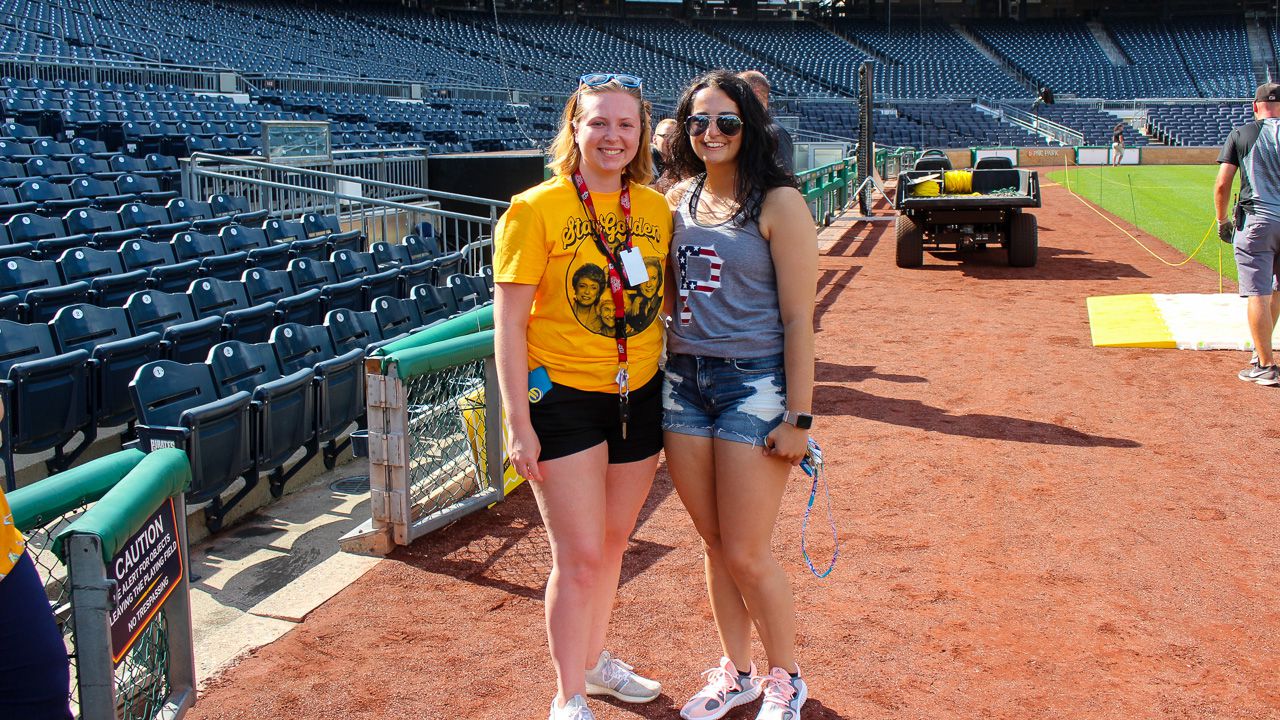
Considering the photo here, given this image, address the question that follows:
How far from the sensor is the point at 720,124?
121 inches

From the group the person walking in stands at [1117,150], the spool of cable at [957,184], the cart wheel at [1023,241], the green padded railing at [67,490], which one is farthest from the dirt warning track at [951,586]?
the person walking in stands at [1117,150]

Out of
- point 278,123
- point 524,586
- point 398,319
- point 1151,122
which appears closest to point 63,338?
point 398,319

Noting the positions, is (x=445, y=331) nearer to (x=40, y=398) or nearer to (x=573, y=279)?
(x=40, y=398)

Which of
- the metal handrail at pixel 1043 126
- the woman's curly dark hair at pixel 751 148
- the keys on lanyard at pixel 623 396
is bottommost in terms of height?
the keys on lanyard at pixel 623 396

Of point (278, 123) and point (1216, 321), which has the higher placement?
point (278, 123)

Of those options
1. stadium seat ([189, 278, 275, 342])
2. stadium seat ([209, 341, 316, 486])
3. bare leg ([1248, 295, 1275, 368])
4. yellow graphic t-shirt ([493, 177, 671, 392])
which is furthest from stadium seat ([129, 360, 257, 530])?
bare leg ([1248, 295, 1275, 368])

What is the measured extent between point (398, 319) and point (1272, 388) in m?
6.19

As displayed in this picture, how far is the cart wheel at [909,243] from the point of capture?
1412 cm

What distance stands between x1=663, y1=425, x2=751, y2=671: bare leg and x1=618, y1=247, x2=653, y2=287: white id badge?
478 mm

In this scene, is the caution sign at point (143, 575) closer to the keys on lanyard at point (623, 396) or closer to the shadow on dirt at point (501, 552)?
the keys on lanyard at point (623, 396)

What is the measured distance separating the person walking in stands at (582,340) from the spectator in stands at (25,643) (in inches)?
47.2

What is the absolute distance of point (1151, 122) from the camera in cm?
4816

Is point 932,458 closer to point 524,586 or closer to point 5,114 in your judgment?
point 524,586

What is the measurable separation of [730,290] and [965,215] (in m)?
11.6
